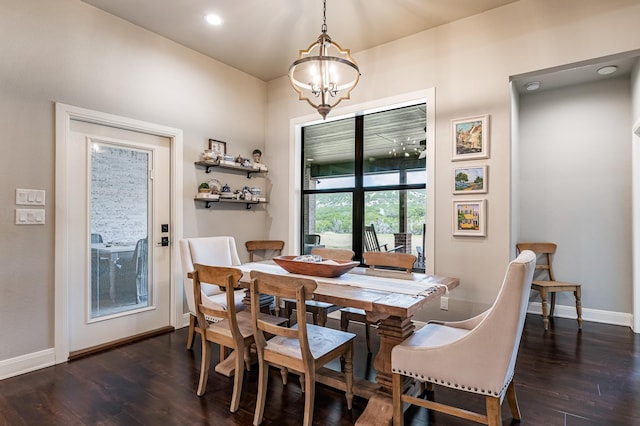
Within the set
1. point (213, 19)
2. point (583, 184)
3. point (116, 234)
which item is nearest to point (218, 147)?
point (213, 19)

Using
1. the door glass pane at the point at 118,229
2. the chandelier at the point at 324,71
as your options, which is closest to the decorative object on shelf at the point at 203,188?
the door glass pane at the point at 118,229

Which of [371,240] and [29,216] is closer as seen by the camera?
[29,216]

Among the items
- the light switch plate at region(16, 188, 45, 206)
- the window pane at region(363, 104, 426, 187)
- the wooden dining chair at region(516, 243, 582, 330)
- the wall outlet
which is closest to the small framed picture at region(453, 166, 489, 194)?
the window pane at region(363, 104, 426, 187)

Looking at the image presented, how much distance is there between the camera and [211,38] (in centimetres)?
369

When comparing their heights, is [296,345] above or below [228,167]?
below

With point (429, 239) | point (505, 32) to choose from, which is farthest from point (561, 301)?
point (505, 32)

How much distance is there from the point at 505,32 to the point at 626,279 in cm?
304

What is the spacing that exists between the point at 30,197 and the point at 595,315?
580 centimetres

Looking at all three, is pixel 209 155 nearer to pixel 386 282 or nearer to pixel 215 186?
pixel 215 186

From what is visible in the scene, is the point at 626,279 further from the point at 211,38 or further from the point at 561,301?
the point at 211,38

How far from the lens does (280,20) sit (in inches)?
132

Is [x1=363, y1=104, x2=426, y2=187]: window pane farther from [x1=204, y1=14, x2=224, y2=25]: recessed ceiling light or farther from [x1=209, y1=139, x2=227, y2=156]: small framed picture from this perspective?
[x1=204, y1=14, x2=224, y2=25]: recessed ceiling light

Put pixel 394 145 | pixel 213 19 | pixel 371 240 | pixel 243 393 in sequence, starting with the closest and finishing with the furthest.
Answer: pixel 243 393 < pixel 213 19 < pixel 394 145 < pixel 371 240

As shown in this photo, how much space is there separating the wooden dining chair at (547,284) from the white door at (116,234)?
13.5ft
